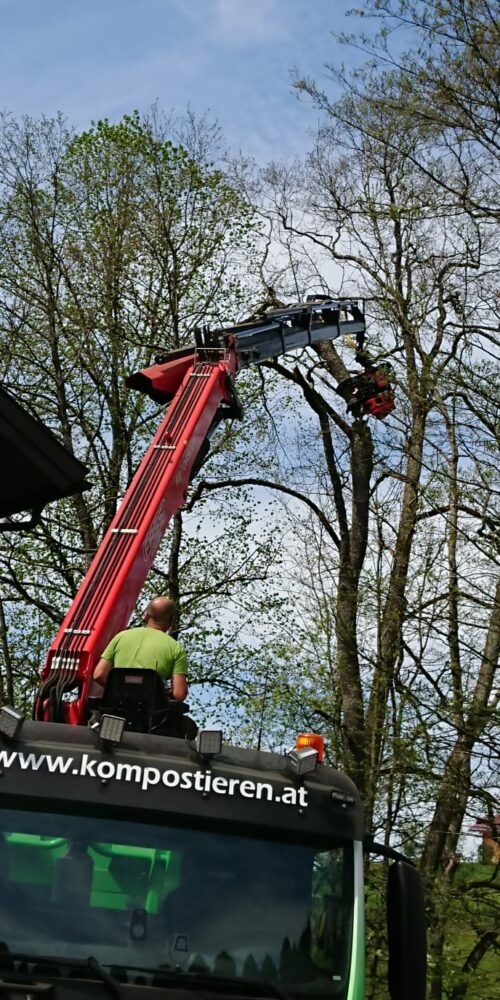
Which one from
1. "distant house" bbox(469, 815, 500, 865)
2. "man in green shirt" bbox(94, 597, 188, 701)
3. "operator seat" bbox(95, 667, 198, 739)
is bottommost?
"operator seat" bbox(95, 667, 198, 739)

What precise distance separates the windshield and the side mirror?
0.65ft

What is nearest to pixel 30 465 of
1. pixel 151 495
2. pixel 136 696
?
pixel 151 495

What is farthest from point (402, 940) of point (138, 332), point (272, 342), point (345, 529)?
point (138, 332)

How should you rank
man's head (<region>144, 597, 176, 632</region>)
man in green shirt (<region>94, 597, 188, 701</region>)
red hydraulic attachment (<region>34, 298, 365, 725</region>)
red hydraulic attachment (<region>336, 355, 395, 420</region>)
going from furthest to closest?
red hydraulic attachment (<region>336, 355, 395, 420</region>), red hydraulic attachment (<region>34, 298, 365, 725</region>), man's head (<region>144, 597, 176, 632</region>), man in green shirt (<region>94, 597, 188, 701</region>)

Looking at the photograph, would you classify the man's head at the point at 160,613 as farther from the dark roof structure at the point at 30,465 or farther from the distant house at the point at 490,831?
the distant house at the point at 490,831

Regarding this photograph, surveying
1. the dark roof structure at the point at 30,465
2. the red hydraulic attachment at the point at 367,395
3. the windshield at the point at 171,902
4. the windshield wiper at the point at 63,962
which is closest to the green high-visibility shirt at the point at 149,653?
the windshield at the point at 171,902

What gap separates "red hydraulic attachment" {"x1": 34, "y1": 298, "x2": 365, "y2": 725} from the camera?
858 centimetres

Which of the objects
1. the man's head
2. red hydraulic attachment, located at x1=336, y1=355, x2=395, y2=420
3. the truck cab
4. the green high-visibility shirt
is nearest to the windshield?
the truck cab

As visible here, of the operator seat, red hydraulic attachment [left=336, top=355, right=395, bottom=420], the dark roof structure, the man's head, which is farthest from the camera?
red hydraulic attachment [left=336, top=355, right=395, bottom=420]

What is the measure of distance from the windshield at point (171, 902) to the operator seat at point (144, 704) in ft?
5.19

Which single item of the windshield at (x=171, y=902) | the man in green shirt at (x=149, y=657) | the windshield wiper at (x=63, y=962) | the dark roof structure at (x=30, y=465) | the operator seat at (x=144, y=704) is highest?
the dark roof structure at (x=30, y=465)

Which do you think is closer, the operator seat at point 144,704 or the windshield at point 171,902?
the windshield at point 171,902

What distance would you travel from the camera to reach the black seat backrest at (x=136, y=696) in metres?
6.95

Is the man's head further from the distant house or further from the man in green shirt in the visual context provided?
the distant house
